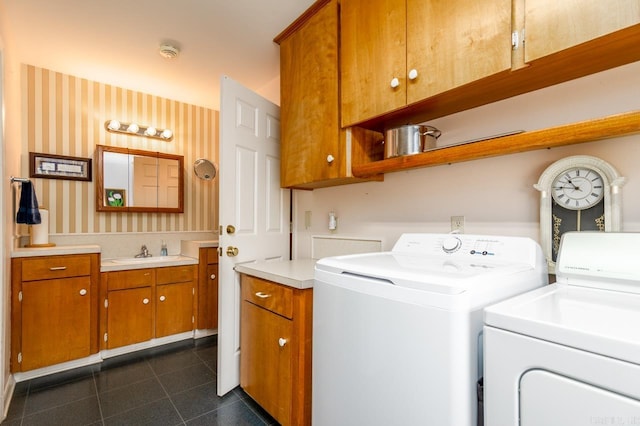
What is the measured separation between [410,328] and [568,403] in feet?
1.20

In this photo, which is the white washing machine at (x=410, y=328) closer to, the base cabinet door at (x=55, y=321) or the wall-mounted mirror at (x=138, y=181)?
the base cabinet door at (x=55, y=321)

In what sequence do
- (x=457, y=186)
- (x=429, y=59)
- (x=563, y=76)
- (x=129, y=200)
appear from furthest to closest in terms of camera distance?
(x=129, y=200) → (x=457, y=186) → (x=429, y=59) → (x=563, y=76)

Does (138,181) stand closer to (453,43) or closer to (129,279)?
(129,279)

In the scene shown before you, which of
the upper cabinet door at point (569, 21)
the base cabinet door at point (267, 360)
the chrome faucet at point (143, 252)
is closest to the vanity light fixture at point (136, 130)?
the chrome faucet at point (143, 252)

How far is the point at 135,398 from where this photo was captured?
1.95 m

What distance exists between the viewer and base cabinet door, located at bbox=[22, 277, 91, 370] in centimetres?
216

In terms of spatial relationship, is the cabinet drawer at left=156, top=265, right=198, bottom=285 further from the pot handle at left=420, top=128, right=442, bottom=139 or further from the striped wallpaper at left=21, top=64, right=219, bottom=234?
the pot handle at left=420, top=128, right=442, bottom=139

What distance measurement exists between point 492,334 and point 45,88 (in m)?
3.63

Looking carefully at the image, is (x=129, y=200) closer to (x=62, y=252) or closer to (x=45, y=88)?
(x=62, y=252)

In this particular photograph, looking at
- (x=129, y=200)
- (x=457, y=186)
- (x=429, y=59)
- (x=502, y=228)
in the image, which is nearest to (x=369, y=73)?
(x=429, y=59)

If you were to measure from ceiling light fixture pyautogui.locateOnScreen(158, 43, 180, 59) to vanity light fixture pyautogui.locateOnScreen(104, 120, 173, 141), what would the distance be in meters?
0.93

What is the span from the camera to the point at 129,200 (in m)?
2.96

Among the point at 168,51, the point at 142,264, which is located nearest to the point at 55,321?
the point at 142,264

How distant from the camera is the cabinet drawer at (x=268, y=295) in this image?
4.96 feet
